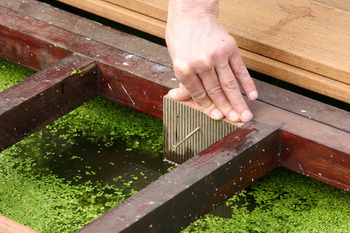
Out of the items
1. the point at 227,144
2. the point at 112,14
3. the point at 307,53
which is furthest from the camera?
the point at 112,14

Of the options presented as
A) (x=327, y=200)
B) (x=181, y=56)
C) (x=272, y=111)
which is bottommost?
(x=327, y=200)

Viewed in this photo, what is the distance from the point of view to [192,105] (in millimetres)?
2158

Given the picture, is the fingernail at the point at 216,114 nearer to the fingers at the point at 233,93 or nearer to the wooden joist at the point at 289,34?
the fingers at the point at 233,93

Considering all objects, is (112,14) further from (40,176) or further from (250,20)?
(40,176)

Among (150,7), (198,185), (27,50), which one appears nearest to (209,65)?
(198,185)

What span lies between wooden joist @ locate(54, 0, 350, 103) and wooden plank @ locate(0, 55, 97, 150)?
0.35 meters

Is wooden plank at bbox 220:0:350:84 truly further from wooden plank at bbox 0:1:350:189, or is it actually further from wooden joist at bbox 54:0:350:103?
wooden plank at bbox 0:1:350:189

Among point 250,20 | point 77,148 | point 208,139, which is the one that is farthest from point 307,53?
point 77,148

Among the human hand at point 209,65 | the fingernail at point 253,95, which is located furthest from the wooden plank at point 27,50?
the fingernail at point 253,95

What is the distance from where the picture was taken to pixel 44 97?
2232 mm

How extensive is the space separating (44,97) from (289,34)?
749 mm

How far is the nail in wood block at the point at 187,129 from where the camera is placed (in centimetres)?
214

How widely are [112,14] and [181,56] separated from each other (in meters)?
0.77

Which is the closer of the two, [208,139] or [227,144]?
[227,144]
